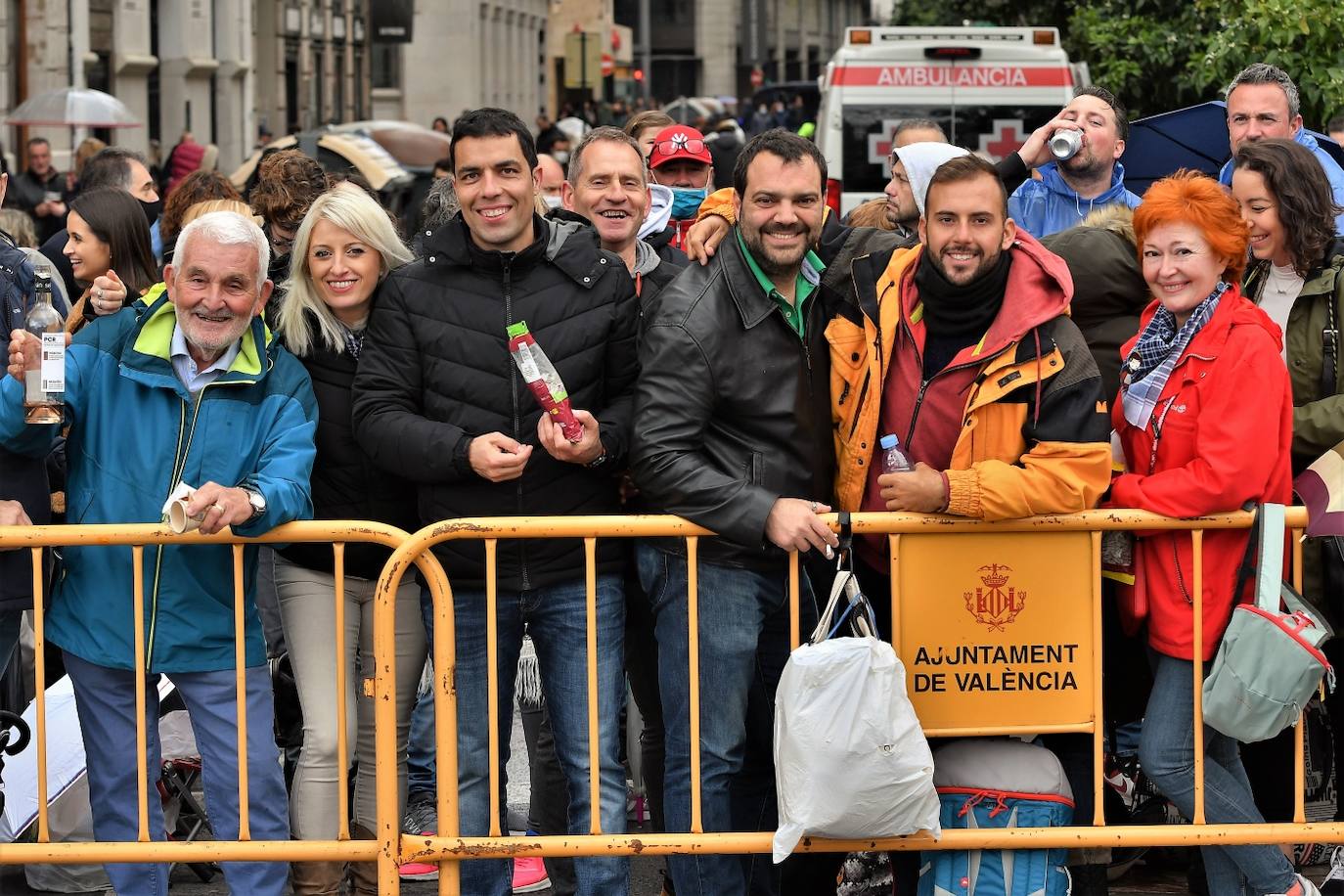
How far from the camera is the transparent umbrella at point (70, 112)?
2006 cm

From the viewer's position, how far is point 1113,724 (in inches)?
217

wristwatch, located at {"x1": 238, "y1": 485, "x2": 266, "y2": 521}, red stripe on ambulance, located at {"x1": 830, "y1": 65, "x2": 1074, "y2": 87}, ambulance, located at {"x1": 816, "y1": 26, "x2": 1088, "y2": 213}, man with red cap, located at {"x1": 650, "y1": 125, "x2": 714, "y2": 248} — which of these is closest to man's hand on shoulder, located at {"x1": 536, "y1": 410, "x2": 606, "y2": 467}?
wristwatch, located at {"x1": 238, "y1": 485, "x2": 266, "y2": 521}

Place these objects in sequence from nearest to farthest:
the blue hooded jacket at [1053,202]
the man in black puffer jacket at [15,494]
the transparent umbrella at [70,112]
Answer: the man in black puffer jacket at [15,494] < the blue hooded jacket at [1053,202] < the transparent umbrella at [70,112]

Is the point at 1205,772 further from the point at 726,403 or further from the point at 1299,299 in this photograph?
the point at 726,403

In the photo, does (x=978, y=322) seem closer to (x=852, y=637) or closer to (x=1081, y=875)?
(x=852, y=637)

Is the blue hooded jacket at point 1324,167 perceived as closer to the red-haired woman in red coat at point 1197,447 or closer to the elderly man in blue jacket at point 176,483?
the red-haired woman in red coat at point 1197,447

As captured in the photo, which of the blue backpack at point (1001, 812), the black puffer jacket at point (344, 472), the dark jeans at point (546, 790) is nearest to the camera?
the blue backpack at point (1001, 812)

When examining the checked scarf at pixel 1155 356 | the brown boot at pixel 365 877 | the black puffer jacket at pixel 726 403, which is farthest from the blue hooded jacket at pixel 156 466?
the checked scarf at pixel 1155 356

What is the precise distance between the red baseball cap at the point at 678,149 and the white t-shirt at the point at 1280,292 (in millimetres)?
2597

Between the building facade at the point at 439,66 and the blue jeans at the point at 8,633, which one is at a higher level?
the building facade at the point at 439,66

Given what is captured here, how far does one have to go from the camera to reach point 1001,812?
16.1ft

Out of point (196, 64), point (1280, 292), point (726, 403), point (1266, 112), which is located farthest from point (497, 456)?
point (196, 64)

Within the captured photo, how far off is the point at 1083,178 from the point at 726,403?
206 centimetres

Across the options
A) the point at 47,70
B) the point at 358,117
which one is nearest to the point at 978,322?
the point at 47,70
